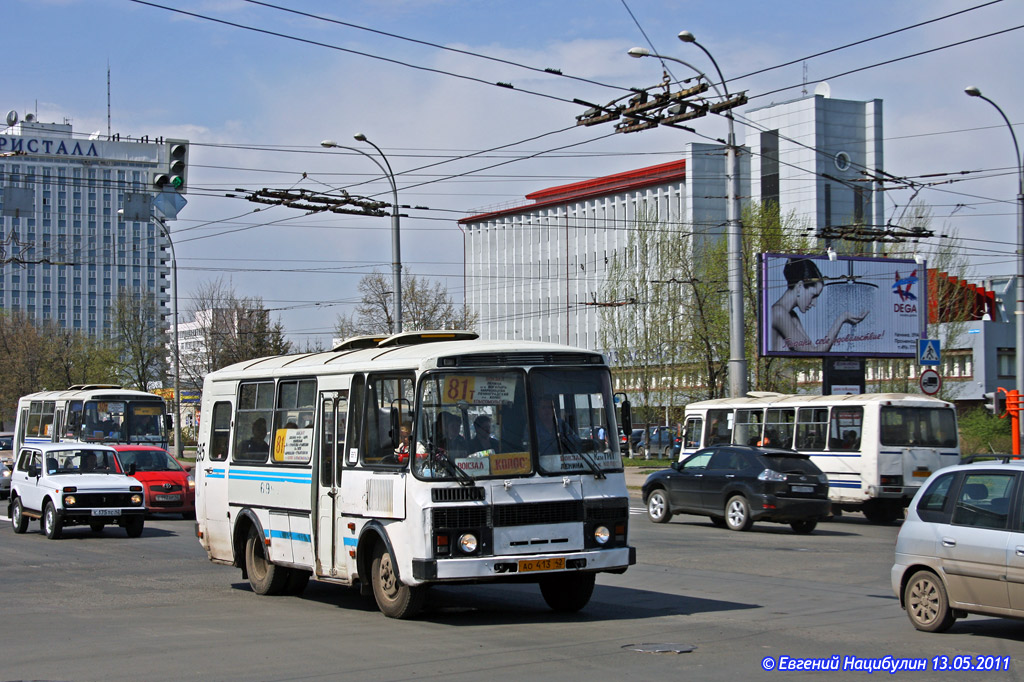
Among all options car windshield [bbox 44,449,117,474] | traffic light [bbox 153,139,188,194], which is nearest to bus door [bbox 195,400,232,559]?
traffic light [bbox 153,139,188,194]

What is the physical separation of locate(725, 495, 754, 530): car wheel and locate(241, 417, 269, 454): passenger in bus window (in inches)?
442

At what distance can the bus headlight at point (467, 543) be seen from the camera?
1080 cm

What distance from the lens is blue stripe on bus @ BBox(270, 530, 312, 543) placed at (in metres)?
12.8

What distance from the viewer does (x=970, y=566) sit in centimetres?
977

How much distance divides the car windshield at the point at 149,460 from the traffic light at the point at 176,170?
8606 mm

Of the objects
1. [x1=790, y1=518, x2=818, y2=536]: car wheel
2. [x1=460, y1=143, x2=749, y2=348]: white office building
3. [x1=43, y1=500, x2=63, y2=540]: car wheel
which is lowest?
[x1=790, y1=518, x2=818, y2=536]: car wheel

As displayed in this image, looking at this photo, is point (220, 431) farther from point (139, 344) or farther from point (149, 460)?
point (139, 344)

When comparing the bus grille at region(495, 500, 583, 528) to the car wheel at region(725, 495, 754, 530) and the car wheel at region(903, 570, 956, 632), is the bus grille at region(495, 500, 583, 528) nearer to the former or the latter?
the car wheel at region(903, 570, 956, 632)

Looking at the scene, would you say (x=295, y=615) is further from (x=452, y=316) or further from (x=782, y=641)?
(x=452, y=316)

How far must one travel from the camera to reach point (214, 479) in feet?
48.9

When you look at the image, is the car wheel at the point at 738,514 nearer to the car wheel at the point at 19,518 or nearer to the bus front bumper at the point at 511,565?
the bus front bumper at the point at 511,565


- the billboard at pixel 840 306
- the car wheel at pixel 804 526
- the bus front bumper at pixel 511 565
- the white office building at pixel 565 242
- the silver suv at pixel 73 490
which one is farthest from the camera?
the white office building at pixel 565 242

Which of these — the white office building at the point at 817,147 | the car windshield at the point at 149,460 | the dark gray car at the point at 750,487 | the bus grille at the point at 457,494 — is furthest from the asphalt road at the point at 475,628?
the white office building at the point at 817,147

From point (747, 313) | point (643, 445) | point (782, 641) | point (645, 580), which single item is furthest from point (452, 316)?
point (782, 641)
